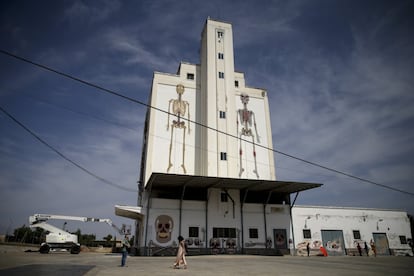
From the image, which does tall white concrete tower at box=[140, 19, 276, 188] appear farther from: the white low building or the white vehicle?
the white vehicle

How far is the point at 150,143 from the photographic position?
32.6 meters

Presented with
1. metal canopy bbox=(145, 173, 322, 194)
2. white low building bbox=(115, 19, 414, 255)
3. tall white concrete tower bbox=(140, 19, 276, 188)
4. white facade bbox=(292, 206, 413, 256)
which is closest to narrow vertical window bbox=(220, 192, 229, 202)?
white low building bbox=(115, 19, 414, 255)

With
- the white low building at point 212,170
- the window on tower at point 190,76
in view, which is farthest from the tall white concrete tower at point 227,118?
the window on tower at point 190,76

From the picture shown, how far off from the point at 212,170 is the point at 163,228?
808 cm

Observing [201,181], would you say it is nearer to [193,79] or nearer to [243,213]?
[243,213]

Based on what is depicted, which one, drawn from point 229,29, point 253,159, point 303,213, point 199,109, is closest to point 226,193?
point 253,159

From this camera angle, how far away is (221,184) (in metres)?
28.0

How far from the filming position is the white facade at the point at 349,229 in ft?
102

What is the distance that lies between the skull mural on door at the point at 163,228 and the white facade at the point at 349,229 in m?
14.3

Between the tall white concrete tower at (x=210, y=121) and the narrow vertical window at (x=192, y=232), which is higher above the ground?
the tall white concrete tower at (x=210, y=121)

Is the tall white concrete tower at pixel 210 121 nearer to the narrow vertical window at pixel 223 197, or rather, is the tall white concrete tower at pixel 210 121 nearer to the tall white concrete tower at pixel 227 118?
the tall white concrete tower at pixel 227 118

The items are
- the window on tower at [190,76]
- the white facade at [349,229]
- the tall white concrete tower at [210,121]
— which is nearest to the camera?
the white facade at [349,229]

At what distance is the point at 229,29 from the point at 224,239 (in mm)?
28715

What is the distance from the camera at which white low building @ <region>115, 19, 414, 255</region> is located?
27547mm
